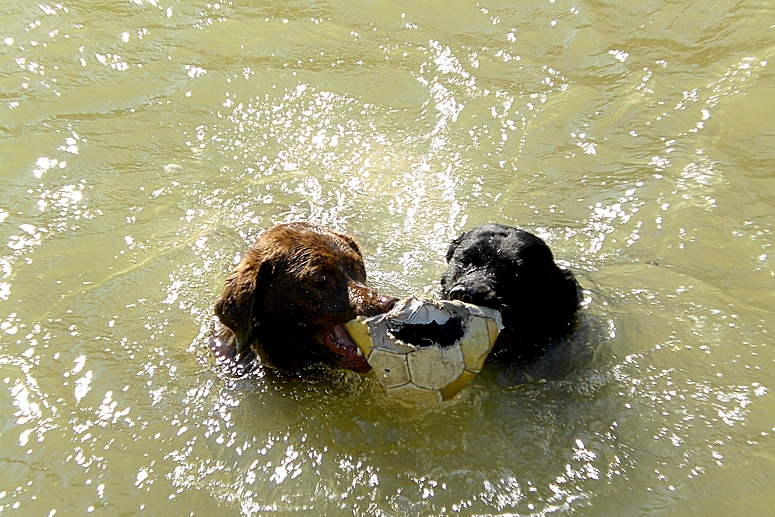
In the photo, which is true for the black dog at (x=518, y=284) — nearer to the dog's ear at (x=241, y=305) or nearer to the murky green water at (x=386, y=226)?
the murky green water at (x=386, y=226)

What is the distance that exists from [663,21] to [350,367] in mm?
5821

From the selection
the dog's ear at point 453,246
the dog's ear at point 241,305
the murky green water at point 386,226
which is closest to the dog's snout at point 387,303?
the murky green water at point 386,226

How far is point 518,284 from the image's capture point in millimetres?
4863

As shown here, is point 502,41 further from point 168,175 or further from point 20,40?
point 20,40

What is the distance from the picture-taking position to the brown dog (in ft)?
15.1

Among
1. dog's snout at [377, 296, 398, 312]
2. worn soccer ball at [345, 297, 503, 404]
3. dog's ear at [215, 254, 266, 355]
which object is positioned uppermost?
dog's ear at [215, 254, 266, 355]

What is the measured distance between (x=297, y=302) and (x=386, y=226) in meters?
1.82

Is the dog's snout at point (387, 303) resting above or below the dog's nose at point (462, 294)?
above

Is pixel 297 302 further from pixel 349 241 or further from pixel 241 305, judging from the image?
pixel 349 241

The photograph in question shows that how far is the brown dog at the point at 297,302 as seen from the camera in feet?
15.1

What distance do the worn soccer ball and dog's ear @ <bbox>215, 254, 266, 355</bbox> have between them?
0.80 meters

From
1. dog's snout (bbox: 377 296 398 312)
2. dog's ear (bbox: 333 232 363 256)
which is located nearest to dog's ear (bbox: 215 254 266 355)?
dog's ear (bbox: 333 232 363 256)

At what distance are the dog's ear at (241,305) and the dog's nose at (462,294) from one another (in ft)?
4.01

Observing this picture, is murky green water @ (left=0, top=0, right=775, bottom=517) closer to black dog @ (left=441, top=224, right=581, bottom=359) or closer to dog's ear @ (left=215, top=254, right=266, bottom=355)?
black dog @ (left=441, top=224, right=581, bottom=359)
